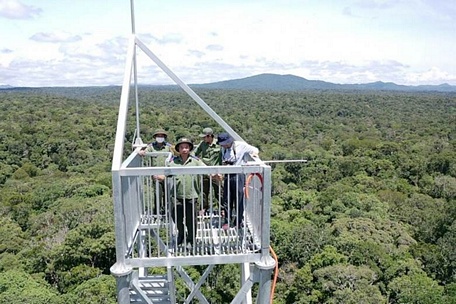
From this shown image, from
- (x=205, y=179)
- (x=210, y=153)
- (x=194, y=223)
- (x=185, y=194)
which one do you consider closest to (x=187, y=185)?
(x=185, y=194)

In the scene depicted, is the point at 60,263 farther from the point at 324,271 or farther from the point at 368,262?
the point at 368,262

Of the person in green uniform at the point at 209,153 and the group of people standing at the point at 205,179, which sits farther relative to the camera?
the person in green uniform at the point at 209,153

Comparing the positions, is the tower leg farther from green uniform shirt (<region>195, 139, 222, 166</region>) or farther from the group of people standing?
green uniform shirt (<region>195, 139, 222, 166</region>)

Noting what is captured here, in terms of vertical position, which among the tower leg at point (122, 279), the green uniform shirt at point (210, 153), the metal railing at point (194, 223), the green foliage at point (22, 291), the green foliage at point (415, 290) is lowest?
the green foliage at point (415, 290)

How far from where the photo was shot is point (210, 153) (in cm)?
690

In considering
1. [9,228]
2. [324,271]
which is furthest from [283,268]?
[9,228]

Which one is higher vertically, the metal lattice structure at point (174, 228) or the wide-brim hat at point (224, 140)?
the wide-brim hat at point (224, 140)

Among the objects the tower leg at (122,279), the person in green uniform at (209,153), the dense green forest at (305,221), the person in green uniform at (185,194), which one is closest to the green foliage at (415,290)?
the dense green forest at (305,221)

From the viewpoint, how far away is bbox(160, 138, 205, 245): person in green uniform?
5516 millimetres

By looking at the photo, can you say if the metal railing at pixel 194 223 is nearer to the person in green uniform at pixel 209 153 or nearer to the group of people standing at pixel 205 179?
the group of people standing at pixel 205 179

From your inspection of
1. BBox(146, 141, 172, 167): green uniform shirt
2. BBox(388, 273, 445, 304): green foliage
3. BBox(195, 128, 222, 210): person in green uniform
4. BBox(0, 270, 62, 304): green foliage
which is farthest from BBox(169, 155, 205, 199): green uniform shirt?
BBox(388, 273, 445, 304): green foliage

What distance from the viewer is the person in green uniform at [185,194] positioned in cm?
552

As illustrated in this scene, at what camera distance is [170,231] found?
5621 millimetres

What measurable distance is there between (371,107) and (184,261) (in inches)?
5822
